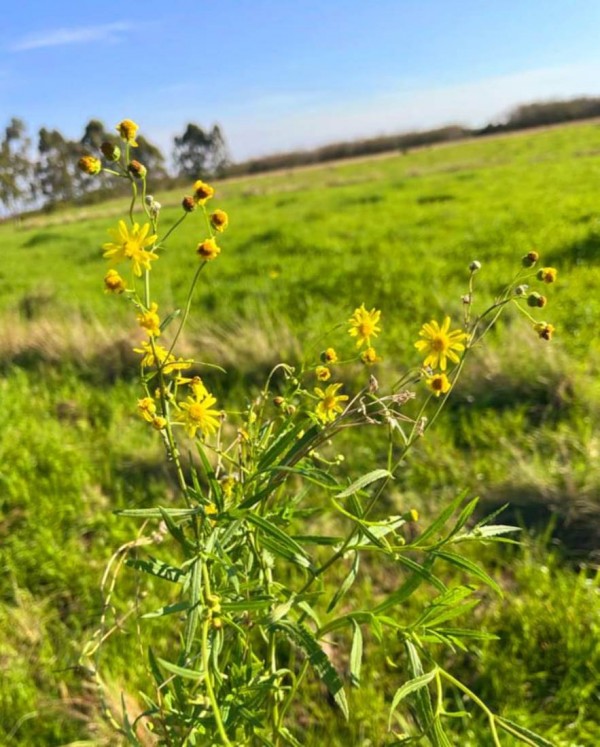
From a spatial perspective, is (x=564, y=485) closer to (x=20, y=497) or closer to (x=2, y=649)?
(x=2, y=649)

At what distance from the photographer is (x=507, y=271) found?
6.23 metres

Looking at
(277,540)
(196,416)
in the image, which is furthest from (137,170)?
(277,540)

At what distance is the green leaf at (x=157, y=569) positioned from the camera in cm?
108

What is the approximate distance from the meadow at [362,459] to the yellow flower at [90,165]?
101 cm

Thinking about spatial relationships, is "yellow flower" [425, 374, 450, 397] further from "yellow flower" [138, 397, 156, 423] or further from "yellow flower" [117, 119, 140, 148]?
"yellow flower" [117, 119, 140, 148]

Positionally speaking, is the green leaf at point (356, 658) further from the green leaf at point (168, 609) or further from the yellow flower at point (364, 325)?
the yellow flower at point (364, 325)

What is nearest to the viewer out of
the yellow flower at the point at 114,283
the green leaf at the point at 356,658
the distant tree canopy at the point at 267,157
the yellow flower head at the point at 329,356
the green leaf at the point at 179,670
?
the green leaf at the point at 179,670

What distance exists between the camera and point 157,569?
1.10 meters

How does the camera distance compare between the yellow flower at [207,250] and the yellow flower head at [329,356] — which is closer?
the yellow flower at [207,250]

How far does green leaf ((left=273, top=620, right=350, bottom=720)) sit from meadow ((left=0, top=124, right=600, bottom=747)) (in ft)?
0.42

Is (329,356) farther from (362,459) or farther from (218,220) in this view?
(362,459)

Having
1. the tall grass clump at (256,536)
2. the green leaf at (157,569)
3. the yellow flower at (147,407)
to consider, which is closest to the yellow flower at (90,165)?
the tall grass clump at (256,536)

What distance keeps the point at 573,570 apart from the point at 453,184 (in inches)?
546

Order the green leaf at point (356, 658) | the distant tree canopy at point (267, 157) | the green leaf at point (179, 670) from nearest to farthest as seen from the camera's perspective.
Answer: the green leaf at point (179, 670)
the green leaf at point (356, 658)
the distant tree canopy at point (267, 157)
